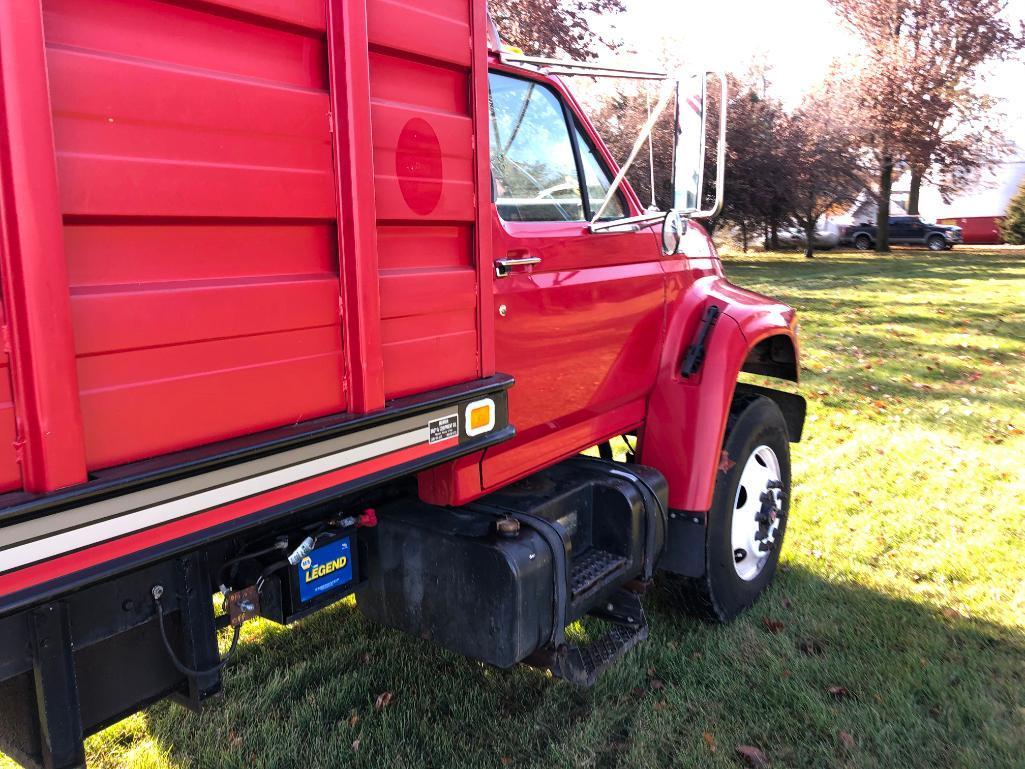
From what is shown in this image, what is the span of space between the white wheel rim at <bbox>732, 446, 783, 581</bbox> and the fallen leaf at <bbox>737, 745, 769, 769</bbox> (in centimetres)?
91

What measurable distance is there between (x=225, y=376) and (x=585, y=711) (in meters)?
2.04

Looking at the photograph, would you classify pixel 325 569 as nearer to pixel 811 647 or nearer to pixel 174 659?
pixel 174 659

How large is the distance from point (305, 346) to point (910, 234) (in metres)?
35.3

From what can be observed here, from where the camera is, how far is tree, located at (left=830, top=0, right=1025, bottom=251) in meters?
27.8

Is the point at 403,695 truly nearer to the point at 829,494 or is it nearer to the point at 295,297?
the point at 295,297

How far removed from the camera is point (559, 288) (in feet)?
9.29

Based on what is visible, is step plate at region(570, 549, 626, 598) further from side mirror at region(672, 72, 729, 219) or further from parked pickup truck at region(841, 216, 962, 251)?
parked pickup truck at region(841, 216, 962, 251)

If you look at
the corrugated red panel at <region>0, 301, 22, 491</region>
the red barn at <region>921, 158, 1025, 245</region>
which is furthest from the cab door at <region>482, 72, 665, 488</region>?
the red barn at <region>921, 158, 1025, 245</region>

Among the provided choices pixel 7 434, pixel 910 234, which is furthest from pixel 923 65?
pixel 7 434

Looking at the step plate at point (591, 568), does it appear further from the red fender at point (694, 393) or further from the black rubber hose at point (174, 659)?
the black rubber hose at point (174, 659)

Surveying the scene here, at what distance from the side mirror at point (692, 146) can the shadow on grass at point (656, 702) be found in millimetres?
1811

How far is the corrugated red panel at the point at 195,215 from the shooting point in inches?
58.5

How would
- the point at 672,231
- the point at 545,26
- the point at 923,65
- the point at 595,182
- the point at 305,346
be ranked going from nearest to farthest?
the point at 305,346
the point at 672,231
the point at 595,182
the point at 545,26
the point at 923,65

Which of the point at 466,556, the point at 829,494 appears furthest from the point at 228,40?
the point at 829,494
